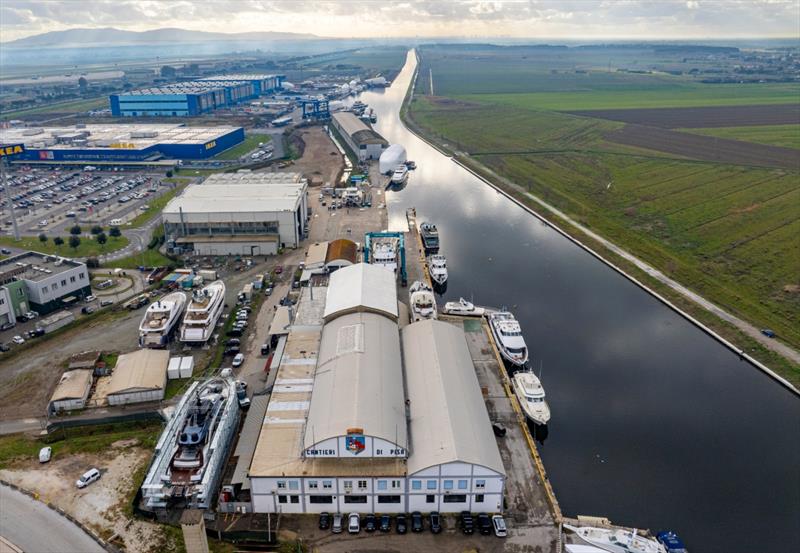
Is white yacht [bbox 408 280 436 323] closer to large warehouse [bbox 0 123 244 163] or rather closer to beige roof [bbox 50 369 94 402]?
beige roof [bbox 50 369 94 402]

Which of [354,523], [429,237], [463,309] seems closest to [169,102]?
[429,237]

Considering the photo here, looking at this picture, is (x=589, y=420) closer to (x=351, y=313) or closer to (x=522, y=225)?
(x=351, y=313)

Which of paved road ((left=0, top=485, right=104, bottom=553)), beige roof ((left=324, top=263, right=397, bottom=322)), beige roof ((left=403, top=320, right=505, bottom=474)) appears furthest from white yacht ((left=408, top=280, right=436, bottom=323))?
paved road ((left=0, top=485, right=104, bottom=553))

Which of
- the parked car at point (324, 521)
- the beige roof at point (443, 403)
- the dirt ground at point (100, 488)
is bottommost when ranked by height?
the parked car at point (324, 521)

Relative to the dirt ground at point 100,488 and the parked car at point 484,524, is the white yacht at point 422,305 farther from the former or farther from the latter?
the dirt ground at point 100,488

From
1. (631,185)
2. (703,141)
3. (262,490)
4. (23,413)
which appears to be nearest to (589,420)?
(262,490)

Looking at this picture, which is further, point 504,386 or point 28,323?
point 28,323

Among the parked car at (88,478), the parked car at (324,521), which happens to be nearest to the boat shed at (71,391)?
the parked car at (88,478)
